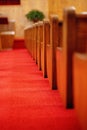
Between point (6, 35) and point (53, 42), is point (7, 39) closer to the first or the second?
point (6, 35)

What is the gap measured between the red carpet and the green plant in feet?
24.5

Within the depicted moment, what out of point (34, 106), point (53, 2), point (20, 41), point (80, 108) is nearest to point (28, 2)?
point (53, 2)

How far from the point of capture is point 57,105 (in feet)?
7.28

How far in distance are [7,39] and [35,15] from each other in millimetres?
1842

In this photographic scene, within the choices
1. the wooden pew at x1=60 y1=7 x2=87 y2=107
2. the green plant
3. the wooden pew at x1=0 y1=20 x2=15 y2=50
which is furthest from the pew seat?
the wooden pew at x1=60 y1=7 x2=87 y2=107

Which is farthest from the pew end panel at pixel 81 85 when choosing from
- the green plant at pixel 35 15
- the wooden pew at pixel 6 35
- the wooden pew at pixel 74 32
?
the green plant at pixel 35 15

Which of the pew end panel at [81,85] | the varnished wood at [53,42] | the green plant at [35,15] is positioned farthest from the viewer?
the green plant at [35,15]

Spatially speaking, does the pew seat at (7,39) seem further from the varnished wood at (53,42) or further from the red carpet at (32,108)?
the varnished wood at (53,42)

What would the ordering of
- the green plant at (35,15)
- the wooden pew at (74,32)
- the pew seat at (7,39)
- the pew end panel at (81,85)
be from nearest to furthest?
1. the pew end panel at (81,85)
2. the wooden pew at (74,32)
3. the pew seat at (7,39)
4. the green plant at (35,15)

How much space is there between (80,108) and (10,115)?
0.71 meters

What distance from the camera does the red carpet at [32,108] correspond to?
175cm

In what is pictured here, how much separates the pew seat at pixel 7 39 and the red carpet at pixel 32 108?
597 centimetres

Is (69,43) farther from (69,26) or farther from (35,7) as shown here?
(35,7)

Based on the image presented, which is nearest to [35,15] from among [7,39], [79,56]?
[7,39]
